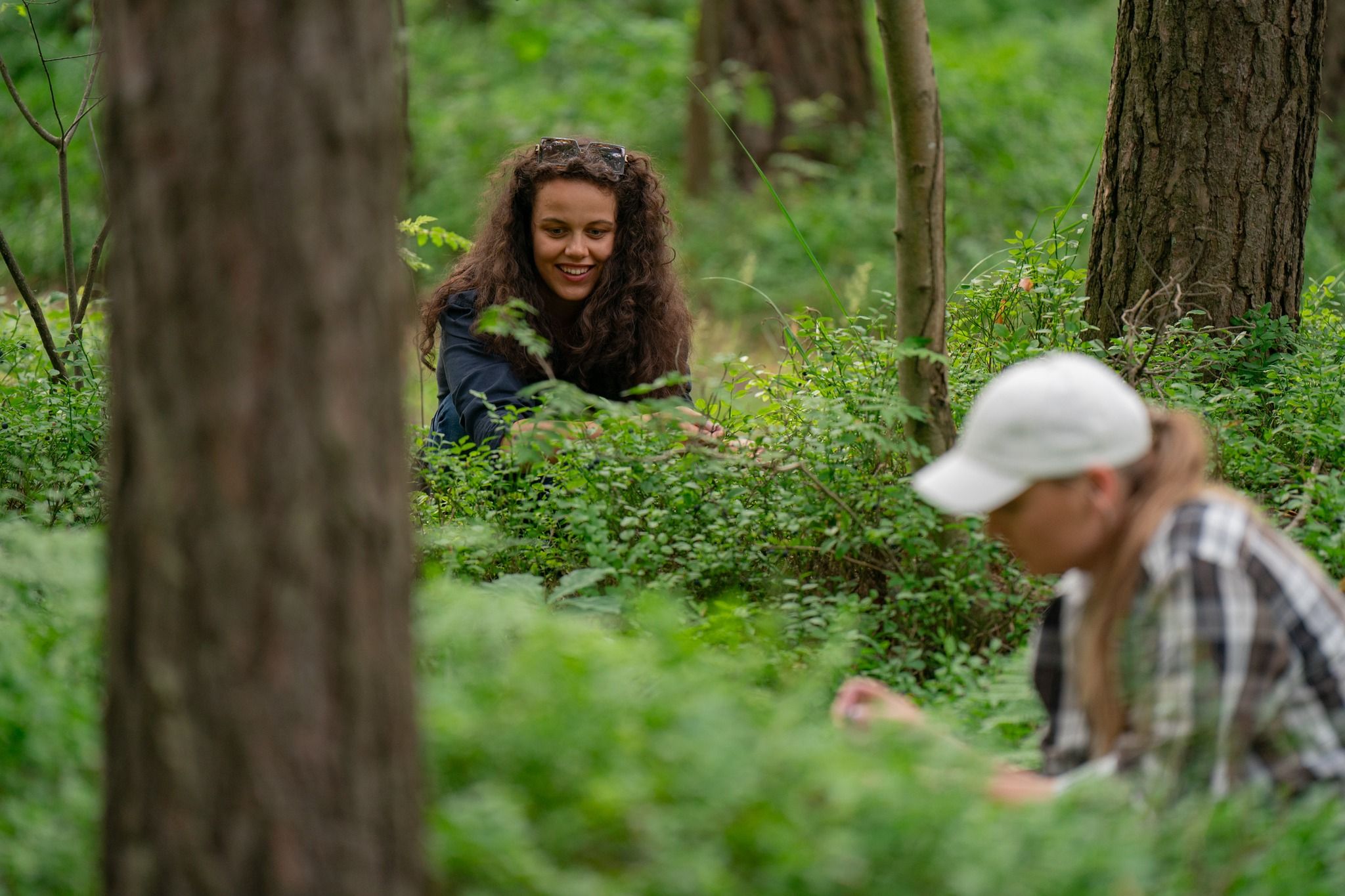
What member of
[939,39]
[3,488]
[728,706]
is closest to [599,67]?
[939,39]

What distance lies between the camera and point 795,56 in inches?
469

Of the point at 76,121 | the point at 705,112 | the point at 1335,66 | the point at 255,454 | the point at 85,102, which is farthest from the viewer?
the point at 705,112

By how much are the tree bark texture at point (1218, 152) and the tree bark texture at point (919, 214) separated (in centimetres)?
123

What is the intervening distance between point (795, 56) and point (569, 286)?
7.87 metres

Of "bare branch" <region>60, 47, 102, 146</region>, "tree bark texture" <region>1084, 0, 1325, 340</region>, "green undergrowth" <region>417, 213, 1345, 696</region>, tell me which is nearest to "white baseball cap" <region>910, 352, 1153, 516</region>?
"green undergrowth" <region>417, 213, 1345, 696</region>

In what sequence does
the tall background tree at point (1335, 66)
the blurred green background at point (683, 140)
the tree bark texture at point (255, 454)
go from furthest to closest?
the tall background tree at point (1335, 66)
the blurred green background at point (683, 140)
the tree bark texture at point (255, 454)

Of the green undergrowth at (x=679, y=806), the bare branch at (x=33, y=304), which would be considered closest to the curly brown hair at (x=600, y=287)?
the bare branch at (x=33, y=304)

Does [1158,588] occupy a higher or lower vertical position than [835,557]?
higher

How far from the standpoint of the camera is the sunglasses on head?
470 centimetres

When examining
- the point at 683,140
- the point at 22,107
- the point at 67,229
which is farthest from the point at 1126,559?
the point at 683,140

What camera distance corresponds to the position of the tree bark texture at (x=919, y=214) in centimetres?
340

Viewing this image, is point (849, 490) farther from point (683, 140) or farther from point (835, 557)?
point (683, 140)

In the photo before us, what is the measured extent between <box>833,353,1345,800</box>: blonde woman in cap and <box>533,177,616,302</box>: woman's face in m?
2.57

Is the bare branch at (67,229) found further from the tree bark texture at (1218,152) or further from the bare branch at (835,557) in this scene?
the tree bark texture at (1218,152)
